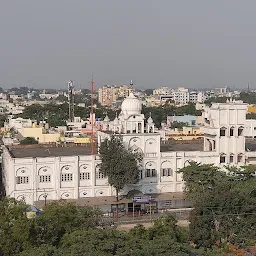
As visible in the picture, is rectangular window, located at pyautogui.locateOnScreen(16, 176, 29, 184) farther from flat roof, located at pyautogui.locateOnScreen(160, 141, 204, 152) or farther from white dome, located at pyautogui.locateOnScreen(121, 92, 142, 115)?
flat roof, located at pyautogui.locateOnScreen(160, 141, 204, 152)

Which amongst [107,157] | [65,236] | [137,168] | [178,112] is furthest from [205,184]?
[178,112]

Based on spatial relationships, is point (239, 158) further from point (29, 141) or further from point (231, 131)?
point (29, 141)

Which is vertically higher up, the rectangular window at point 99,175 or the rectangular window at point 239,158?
the rectangular window at point 239,158

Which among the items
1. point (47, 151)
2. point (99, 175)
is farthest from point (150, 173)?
point (47, 151)

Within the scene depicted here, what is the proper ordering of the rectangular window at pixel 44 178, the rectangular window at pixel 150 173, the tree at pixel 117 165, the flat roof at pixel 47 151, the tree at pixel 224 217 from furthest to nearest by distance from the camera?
the flat roof at pixel 47 151
the rectangular window at pixel 150 173
the rectangular window at pixel 44 178
the tree at pixel 117 165
the tree at pixel 224 217

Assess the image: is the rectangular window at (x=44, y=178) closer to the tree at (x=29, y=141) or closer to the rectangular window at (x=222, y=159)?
the rectangular window at (x=222, y=159)

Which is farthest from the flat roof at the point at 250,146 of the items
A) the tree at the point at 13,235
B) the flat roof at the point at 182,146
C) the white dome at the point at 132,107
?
the tree at the point at 13,235

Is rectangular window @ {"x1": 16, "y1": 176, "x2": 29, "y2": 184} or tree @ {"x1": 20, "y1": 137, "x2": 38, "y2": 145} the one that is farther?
tree @ {"x1": 20, "y1": 137, "x2": 38, "y2": 145}

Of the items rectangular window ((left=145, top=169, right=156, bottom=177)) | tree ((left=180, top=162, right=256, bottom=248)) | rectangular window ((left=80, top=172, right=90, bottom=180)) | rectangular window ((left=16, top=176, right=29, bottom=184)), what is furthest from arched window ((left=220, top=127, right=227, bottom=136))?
rectangular window ((left=16, top=176, right=29, bottom=184))
